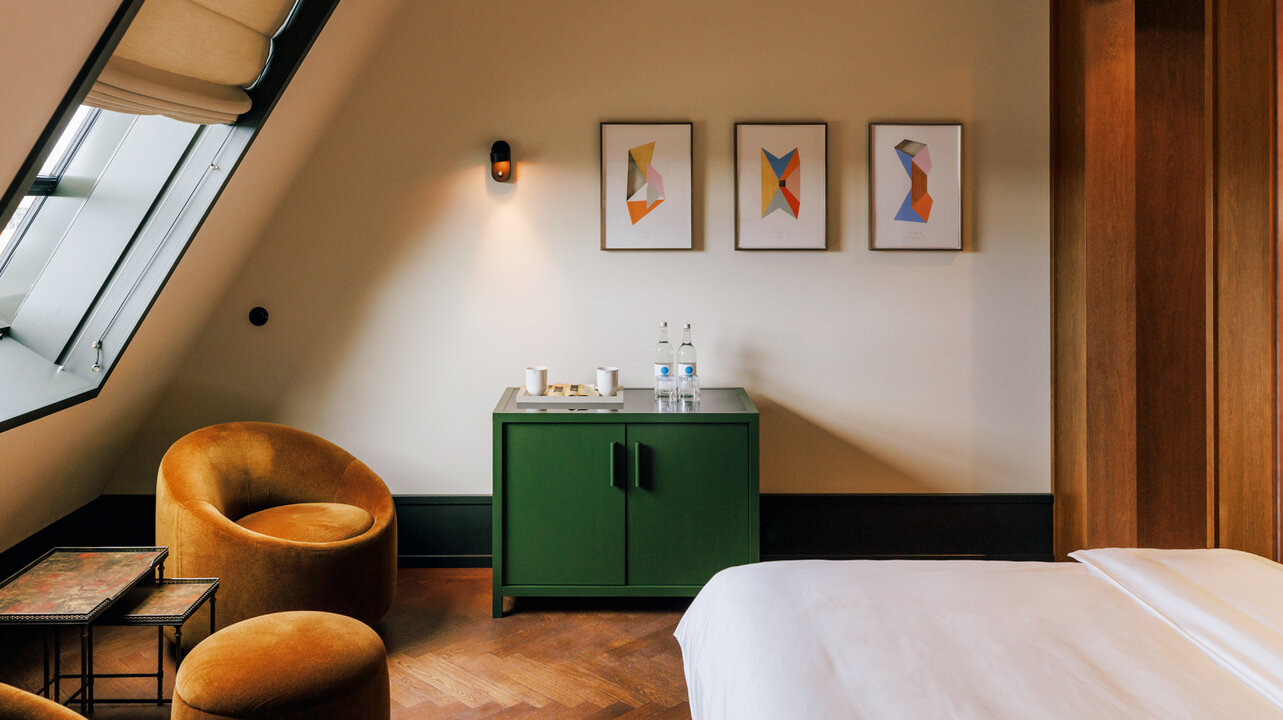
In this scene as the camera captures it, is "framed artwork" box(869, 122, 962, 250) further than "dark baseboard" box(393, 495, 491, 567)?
No

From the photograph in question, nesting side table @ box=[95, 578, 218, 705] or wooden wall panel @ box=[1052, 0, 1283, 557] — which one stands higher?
wooden wall panel @ box=[1052, 0, 1283, 557]

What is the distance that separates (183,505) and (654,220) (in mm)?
1967

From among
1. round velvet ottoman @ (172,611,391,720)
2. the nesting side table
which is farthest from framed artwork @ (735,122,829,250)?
the nesting side table

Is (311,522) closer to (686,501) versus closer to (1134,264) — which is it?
(686,501)

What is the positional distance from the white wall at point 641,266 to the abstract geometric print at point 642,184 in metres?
0.15

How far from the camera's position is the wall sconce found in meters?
3.44

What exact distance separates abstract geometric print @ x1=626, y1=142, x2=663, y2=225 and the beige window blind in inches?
54.4

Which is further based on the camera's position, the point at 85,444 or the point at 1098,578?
the point at 85,444

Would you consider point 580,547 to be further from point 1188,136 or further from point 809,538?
point 1188,136

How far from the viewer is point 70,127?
7.75 feet

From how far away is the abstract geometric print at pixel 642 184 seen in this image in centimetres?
352

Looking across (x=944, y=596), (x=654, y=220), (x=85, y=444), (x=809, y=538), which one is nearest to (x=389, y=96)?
(x=654, y=220)

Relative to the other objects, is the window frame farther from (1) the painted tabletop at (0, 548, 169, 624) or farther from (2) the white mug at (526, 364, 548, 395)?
(2) the white mug at (526, 364, 548, 395)

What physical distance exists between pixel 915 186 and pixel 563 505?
188 cm
